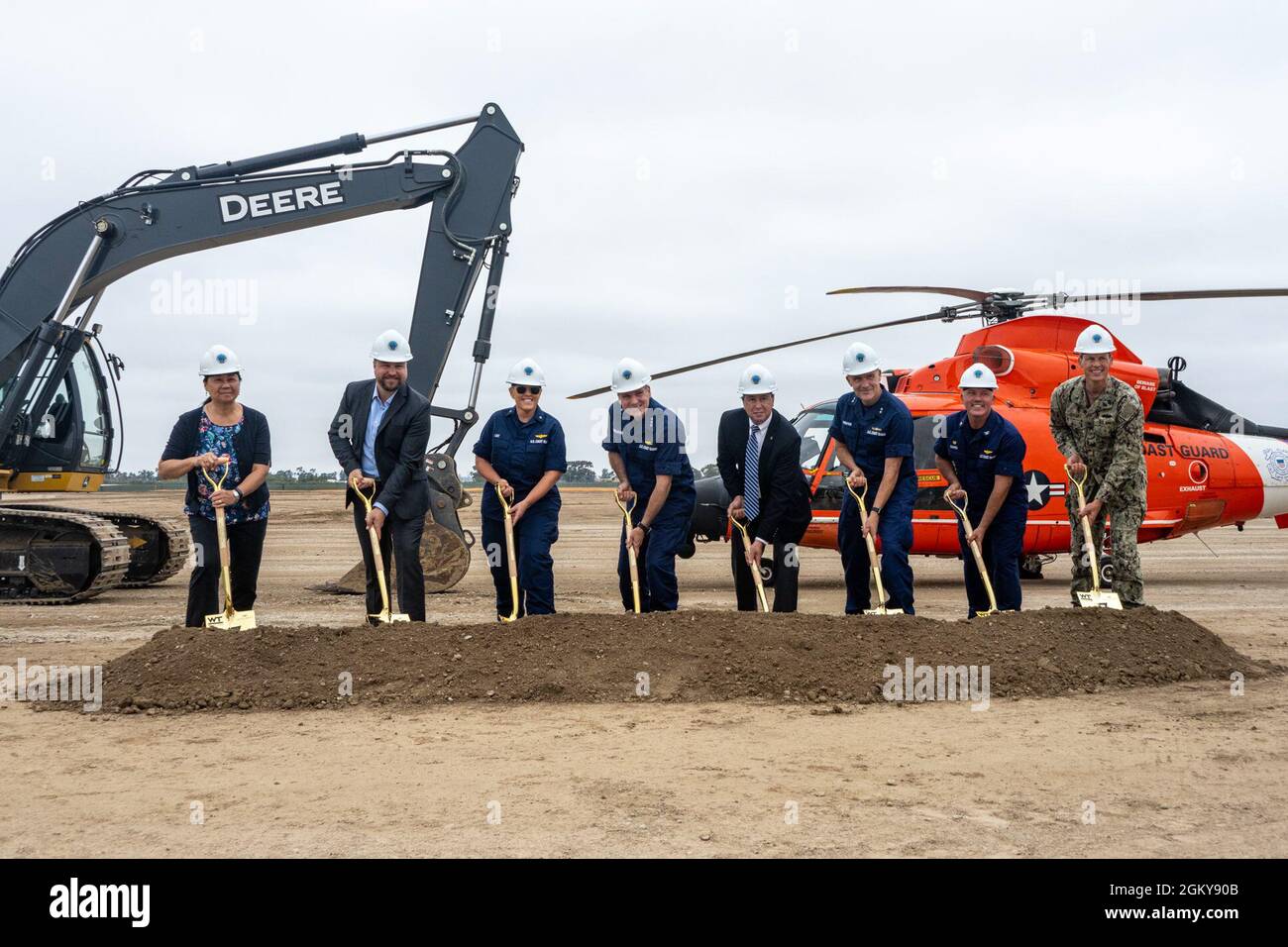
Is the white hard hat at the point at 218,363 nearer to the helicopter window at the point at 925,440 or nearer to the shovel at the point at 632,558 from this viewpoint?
the shovel at the point at 632,558

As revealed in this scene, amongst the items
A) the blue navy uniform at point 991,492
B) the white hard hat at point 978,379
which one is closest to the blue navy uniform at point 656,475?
the blue navy uniform at point 991,492

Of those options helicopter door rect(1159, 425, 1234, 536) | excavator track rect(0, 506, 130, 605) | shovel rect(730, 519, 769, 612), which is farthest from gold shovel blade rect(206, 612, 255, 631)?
helicopter door rect(1159, 425, 1234, 536)

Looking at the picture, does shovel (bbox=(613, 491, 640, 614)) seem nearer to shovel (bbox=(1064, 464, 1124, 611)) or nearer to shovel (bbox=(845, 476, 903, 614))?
shovel (bbox=(845, 476, 903, 614))

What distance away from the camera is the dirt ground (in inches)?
171

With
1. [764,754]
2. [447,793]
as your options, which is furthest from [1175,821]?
[447,793]

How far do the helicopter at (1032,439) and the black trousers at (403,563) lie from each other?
502cm

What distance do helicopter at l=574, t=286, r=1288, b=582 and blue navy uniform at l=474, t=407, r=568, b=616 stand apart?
448 centimetres

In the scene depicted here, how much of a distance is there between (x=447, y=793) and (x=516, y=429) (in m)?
3.93

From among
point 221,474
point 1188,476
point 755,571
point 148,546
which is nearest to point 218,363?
point 221,474

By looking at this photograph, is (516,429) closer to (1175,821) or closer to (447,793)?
(447,793)

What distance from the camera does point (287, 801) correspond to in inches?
→ 192

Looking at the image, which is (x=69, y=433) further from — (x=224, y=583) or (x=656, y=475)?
(x=656, y=475)

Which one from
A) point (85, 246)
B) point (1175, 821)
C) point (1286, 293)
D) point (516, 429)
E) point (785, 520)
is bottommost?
point (1175, 821)
